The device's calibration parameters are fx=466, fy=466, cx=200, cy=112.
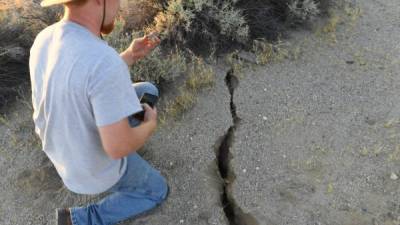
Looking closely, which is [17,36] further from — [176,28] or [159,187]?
[159,187]

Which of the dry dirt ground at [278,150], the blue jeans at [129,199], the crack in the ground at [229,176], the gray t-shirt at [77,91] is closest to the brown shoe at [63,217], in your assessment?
the blue jeans at [129,199]

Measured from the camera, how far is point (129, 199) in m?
2.87

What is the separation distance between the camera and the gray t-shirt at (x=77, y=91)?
2.01 meters

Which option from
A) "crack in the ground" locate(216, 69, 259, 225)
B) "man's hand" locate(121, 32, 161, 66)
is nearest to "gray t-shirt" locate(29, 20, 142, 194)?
"man's hand" locate(121, 32, 161, 66)

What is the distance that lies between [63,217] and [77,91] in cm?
114

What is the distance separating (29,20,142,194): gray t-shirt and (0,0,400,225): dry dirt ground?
84cm

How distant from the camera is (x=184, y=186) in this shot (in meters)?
3.13

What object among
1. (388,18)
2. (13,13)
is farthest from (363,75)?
(13,13)

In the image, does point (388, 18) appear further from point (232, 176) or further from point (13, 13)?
point (13, 13)

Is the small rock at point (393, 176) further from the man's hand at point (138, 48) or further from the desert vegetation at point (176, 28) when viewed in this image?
the man's hand at point (138, 48)

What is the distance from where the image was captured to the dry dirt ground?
9.73 feet

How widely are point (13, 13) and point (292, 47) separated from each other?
2577 millimetres

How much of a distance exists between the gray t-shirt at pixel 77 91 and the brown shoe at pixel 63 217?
0.53 m

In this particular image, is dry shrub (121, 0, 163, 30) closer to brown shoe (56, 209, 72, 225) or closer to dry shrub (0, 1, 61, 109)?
dry shrub (0, 1, 61, 109)
